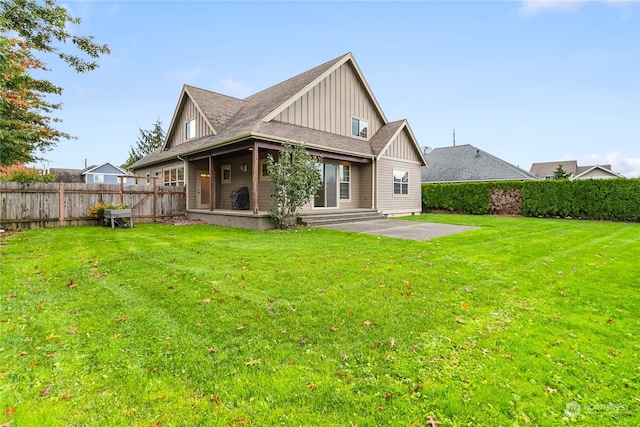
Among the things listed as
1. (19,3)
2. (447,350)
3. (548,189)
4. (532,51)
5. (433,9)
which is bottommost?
(447,350)

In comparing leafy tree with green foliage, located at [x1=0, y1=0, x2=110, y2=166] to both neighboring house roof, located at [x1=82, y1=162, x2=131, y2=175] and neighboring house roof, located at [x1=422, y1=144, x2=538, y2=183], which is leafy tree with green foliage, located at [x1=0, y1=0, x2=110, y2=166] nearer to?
neighboring house roof, located at [x1=422, y1=144, x2=538, y2=183]

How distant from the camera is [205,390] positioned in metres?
2.22

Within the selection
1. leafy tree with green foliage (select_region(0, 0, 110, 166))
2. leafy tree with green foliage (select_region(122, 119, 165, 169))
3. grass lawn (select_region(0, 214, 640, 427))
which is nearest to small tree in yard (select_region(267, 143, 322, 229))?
grass lawn (select_region(0, 214, 640, 427))

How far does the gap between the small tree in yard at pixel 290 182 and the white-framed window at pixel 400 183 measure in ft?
23.3

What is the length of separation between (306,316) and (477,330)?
1821 mm

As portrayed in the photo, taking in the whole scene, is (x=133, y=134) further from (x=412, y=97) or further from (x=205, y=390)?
(x=205, y=390)

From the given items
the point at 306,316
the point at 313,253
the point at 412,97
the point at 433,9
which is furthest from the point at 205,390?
the point at 412,97

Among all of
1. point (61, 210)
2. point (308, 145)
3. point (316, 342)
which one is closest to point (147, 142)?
point (61, 210)

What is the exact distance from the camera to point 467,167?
89.2 feet

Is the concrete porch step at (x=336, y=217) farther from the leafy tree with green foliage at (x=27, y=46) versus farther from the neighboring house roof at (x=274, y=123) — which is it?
the leafy tree with green foliage at (x=27, y=46)

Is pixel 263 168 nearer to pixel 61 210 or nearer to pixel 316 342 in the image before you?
pixel 61 210

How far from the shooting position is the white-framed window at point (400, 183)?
16.5 meters

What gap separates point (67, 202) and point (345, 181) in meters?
11.2

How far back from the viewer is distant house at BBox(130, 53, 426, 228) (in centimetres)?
1261
